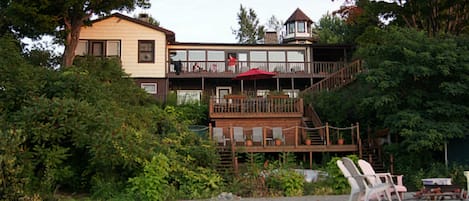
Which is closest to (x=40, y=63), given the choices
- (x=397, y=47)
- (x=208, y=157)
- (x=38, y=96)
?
(x=38, y=96)

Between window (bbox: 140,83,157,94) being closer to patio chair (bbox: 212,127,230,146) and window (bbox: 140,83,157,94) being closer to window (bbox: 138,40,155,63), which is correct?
window (bbox: 138,40,155,63)

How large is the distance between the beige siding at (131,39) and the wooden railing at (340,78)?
27.9ft

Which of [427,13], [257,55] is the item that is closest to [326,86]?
[427,13]

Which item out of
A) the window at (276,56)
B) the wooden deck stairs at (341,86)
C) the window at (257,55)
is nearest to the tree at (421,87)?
the wooden deck stairs at (341,86)

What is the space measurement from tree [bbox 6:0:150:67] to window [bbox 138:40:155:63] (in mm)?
4160

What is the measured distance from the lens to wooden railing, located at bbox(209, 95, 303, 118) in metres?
22.5

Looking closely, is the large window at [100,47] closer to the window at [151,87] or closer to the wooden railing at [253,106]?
the window at [151,87]

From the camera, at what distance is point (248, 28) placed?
58938 mm

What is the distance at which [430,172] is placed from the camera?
16.6 meters

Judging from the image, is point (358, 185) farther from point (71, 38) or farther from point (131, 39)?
point (131, 39)

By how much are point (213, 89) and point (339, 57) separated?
27.3ft

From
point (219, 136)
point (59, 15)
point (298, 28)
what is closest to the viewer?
point (219, 136)

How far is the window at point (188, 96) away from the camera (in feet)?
88.3

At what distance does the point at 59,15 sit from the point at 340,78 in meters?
12.9
